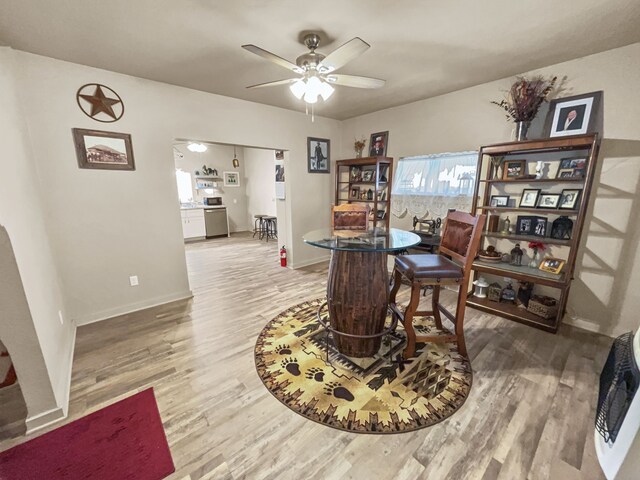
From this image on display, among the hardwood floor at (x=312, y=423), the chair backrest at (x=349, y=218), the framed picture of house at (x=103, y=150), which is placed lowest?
the hardwood floor at (x=312, y=423)

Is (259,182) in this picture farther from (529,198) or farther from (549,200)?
(549,200)

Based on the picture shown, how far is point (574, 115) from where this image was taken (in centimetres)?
243

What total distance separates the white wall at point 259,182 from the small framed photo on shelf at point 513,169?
215 inches

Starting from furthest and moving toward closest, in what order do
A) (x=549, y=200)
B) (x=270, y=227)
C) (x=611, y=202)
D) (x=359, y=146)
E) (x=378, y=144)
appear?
1. (x=270, y=227)
2. (x=359, y=146)
3. (x=378, y=144)
4. (x=549, y=200)
5. (x=611, y=202)

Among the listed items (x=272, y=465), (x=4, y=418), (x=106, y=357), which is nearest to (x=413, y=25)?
(x=272, y=465)

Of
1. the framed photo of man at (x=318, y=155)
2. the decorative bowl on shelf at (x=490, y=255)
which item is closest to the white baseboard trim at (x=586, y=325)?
the decorative bowl on shelf at (x=490, y=255)

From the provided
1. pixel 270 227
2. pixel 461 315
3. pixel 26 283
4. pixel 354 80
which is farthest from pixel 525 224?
pixel 270 227

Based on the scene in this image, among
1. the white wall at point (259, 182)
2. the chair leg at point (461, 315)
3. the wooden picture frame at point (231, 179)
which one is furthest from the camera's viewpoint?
the wooden picture frame at point (231, 179)

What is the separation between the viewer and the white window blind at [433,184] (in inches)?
128

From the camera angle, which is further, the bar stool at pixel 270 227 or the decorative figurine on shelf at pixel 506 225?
the bar stool at pixel 270 227

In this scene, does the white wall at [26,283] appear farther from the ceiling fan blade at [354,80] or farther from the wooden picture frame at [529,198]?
the wooden picture frame at [529,198]

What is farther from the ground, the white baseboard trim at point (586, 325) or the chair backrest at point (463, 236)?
the chair backrest at point (463, 236)

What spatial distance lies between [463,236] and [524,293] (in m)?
1.47

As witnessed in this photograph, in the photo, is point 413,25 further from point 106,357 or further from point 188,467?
point 106,357
